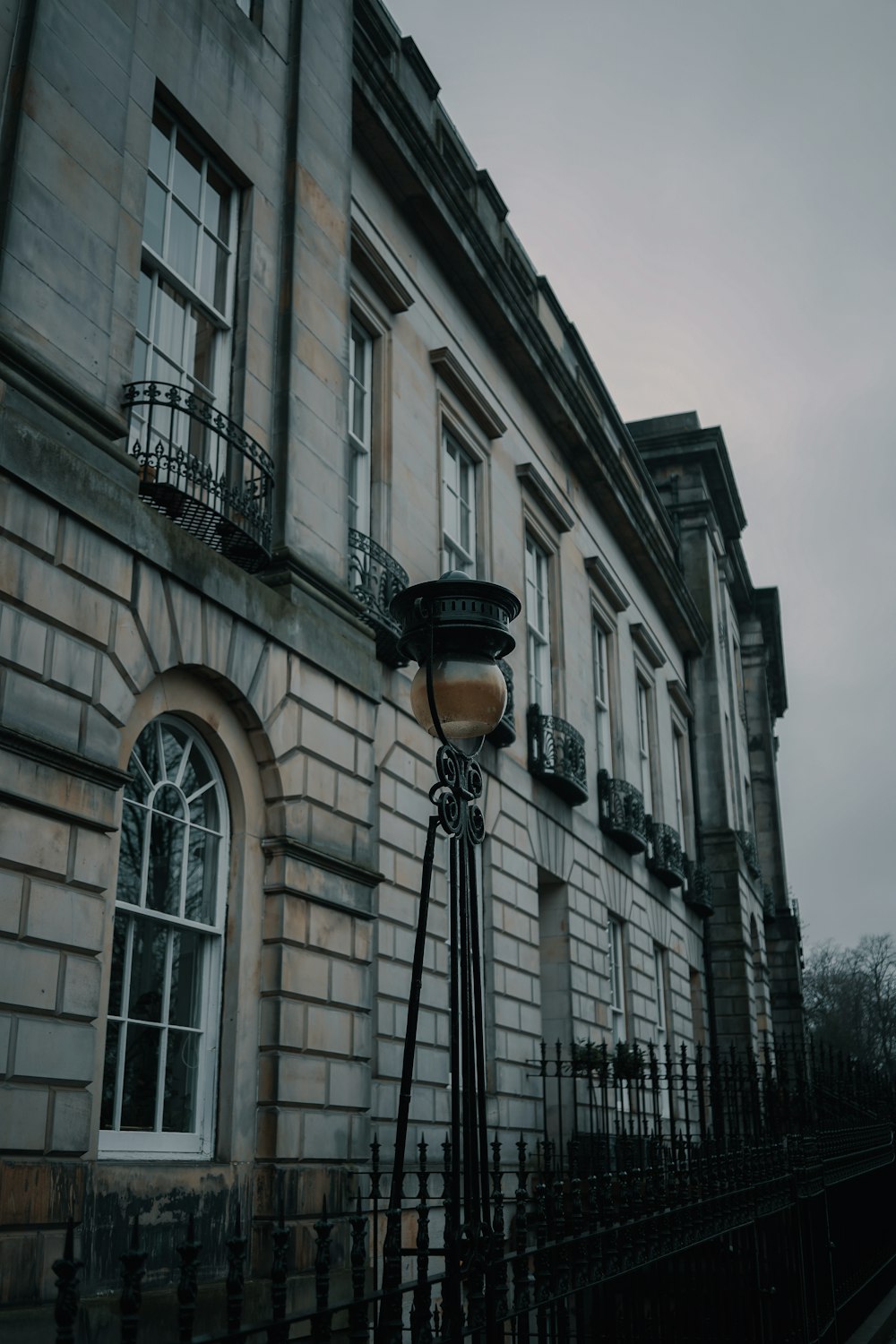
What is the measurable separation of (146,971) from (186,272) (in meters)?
5.52

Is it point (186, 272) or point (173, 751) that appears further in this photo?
point (186, 272)

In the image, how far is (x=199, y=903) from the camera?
906cm

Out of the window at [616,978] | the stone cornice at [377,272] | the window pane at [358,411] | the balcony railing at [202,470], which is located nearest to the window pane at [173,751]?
the balcony railing at [202,470]

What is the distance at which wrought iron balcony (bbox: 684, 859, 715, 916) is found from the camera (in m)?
27.8

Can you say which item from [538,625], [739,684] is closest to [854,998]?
[739,684]

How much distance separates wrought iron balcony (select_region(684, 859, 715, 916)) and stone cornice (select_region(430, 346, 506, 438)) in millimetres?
13357

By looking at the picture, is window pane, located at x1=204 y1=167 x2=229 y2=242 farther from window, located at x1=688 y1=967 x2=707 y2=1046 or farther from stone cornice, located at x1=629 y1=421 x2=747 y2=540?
stone cornice, located at x1=629 y1=421 x2=747 y2=540

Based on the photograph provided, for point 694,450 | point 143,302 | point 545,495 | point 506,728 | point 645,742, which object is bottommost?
point 506,728

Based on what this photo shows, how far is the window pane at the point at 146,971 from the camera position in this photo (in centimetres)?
823

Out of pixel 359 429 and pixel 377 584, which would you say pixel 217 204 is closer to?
pixel 359 429

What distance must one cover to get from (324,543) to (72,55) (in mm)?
4113

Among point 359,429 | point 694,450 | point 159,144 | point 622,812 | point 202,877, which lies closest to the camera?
point 202,877

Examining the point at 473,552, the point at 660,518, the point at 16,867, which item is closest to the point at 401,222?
the point at 473,552

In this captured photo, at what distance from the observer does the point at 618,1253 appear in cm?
552
